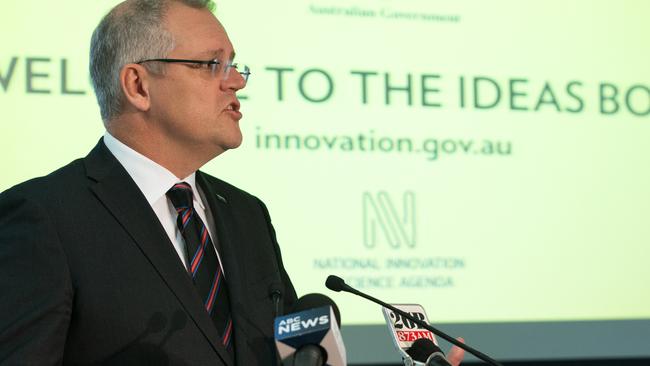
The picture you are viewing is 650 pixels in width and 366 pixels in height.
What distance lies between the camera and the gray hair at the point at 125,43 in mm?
2260

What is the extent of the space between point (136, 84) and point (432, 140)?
181 cm

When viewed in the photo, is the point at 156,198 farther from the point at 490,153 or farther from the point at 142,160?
the point at 490,153

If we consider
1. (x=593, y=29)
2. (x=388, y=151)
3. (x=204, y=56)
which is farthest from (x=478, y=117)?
(x=204, y=56)

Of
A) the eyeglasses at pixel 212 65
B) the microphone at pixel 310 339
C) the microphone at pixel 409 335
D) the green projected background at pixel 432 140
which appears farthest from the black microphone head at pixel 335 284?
the green projected background at pixel 432 140

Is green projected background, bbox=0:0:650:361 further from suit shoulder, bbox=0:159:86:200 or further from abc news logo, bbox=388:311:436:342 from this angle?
abc news logo, bbox=388:311:436:342

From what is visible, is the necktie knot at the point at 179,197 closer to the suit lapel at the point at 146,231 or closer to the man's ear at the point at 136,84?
the suit lapel at the point at 146,231

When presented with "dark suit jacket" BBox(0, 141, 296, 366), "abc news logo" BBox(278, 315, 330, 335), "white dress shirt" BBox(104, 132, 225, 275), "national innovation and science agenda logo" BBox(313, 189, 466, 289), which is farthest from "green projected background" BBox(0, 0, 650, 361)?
"abc news logo" BBox(278, 315, 330, 335)

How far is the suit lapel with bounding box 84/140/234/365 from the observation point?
1.99 m

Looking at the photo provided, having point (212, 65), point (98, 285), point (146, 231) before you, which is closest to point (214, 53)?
point (212, 65)

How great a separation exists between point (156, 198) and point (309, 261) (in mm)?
1498

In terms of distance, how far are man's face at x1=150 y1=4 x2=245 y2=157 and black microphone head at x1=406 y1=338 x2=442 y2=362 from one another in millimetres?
688

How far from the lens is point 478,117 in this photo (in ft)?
12.9

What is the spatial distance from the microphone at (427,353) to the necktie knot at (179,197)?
2.06 feet

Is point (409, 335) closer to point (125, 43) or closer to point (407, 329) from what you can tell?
Answer: point (407, 329)
